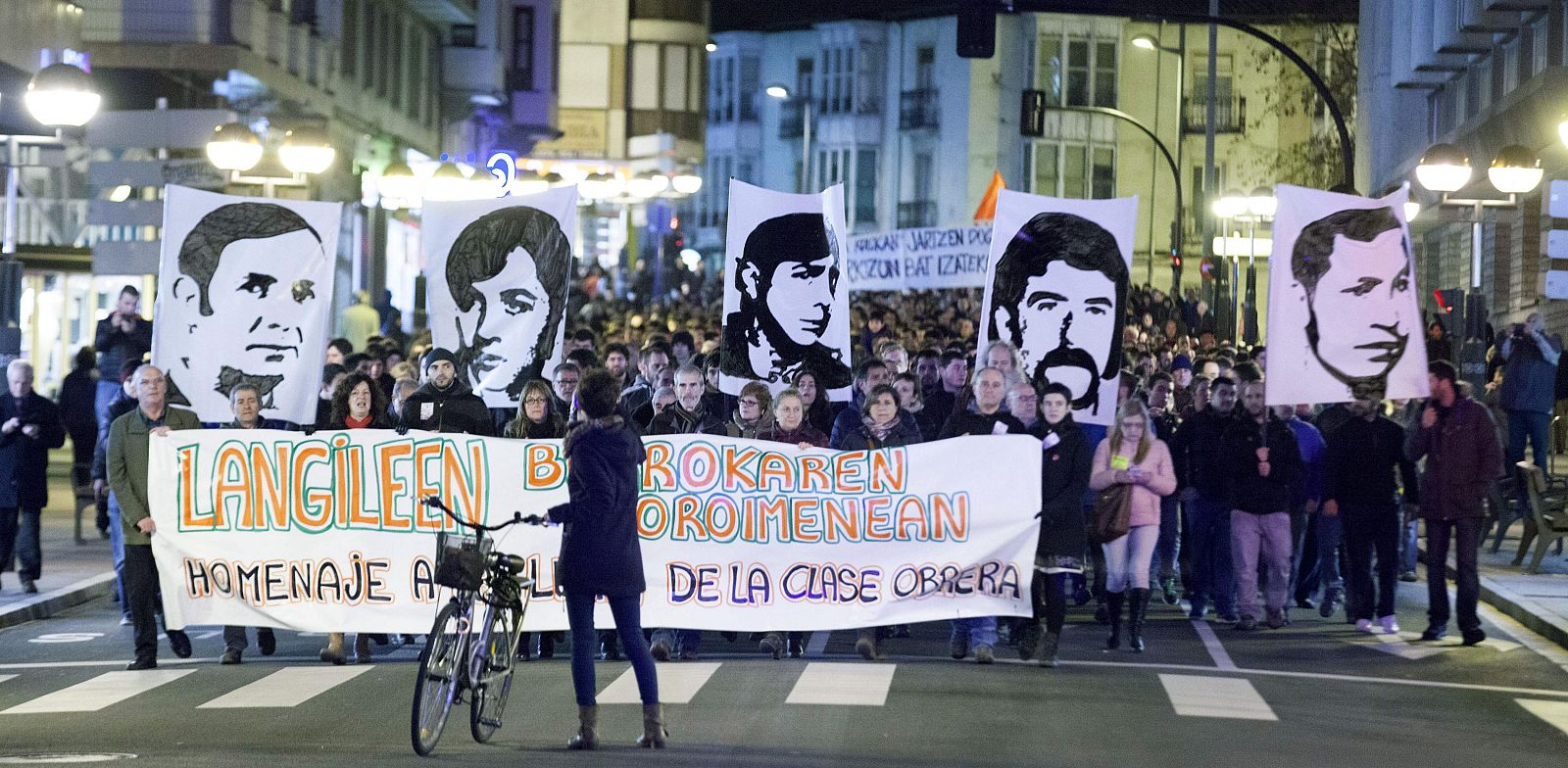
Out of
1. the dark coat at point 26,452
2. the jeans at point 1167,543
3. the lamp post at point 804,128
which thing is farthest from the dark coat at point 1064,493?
the lamp post at point 804,128

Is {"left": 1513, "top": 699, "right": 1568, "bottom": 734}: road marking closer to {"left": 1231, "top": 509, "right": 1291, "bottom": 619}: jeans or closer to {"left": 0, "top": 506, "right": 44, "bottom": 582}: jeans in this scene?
{"left": 1231, "top": 509, "right": 1291, "bottom": 619}: jeans

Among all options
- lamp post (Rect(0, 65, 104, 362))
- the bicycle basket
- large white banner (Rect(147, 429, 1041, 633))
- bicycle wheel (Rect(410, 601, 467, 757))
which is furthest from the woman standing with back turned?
lamp post (Rect(0, 65, 104, 362))

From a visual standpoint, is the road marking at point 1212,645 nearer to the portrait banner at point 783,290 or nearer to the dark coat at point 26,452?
the portrait banner at point 783,290

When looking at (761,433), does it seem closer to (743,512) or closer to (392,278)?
(743,512)

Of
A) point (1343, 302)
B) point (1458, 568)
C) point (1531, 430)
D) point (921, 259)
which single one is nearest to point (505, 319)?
point (1343, 302)

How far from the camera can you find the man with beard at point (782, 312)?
707 inches

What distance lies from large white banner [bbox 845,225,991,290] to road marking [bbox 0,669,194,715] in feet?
62.5

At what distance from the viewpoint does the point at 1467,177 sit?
2261 cm

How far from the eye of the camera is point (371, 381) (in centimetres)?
1576

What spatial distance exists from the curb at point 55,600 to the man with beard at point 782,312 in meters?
5.21

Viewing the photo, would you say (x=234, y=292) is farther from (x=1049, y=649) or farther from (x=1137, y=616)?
(x=1137, y=616)

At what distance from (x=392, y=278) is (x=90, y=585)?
33.5 meters

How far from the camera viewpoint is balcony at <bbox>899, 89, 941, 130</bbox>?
3095 inches

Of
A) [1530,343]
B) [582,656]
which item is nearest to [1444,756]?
[582,656]
